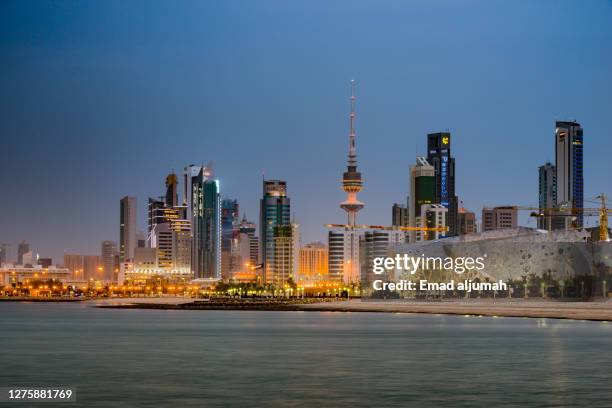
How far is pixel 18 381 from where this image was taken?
176 ft

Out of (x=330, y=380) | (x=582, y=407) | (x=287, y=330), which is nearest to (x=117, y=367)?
(x=330, y=380)

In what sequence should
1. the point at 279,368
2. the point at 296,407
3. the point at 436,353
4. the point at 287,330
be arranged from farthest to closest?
the point at 287,330 < the point at 436,353 < the point at 279,368 < the point at 296,407

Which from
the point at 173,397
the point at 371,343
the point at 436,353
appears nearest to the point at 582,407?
the point at 173,397

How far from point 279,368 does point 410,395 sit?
1520 cm

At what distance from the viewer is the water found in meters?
46.2

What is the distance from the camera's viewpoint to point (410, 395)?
47.3 meters

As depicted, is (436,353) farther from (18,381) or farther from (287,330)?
(287,330)

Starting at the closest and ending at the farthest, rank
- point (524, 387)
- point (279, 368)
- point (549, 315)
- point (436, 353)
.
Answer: point (524, 387) < point (279, 368) < point (436, 353) < point (549, 315)

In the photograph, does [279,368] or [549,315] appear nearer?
[279,368]

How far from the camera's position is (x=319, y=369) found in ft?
198

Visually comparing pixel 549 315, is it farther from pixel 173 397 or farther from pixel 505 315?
pixel 173 397

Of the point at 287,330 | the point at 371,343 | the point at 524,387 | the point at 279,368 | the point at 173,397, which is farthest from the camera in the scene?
the point at 287,330

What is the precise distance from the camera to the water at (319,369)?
Answer: 46156 millimetres

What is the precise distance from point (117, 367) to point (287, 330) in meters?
57.1
